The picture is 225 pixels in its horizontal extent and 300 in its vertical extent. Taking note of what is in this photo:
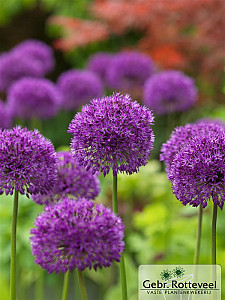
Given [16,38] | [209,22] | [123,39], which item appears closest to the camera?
[209,22]

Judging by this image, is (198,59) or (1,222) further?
(198,59)

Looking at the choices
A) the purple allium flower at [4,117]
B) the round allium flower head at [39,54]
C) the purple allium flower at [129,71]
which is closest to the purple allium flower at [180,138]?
the purple allium flower at [4,117]

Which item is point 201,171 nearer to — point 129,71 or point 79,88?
point 79,88

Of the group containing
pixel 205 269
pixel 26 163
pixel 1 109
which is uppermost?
pixel 1 109

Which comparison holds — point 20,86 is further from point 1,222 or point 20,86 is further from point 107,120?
point 107,120

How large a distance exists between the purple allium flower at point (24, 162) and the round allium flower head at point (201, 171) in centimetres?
22

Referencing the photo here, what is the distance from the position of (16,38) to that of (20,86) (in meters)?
3.36

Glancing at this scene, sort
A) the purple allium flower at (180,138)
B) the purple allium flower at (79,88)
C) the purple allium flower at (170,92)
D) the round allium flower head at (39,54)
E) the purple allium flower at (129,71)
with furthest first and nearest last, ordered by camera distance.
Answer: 1. the round allium flower head at (39,54)
2. the purple allium flower at (129,71)
3. the purple allium flower at (79,88)
4. the purple allium flower at (170,92)
5. the purple allium flower at (180,138)

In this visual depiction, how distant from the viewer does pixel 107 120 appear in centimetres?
85

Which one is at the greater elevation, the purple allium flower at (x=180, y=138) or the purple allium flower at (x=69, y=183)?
the purple allium flower at (x=180, y=138)

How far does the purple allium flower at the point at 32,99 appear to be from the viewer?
2.01 m

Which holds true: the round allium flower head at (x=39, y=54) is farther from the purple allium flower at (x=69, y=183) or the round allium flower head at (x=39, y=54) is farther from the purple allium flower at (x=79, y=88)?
the purple allium flower at (x=69, y=183)

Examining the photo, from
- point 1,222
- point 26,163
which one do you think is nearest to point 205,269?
point 26,163

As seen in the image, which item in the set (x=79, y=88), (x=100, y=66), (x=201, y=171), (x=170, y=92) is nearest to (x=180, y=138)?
(x=201, y=171)
